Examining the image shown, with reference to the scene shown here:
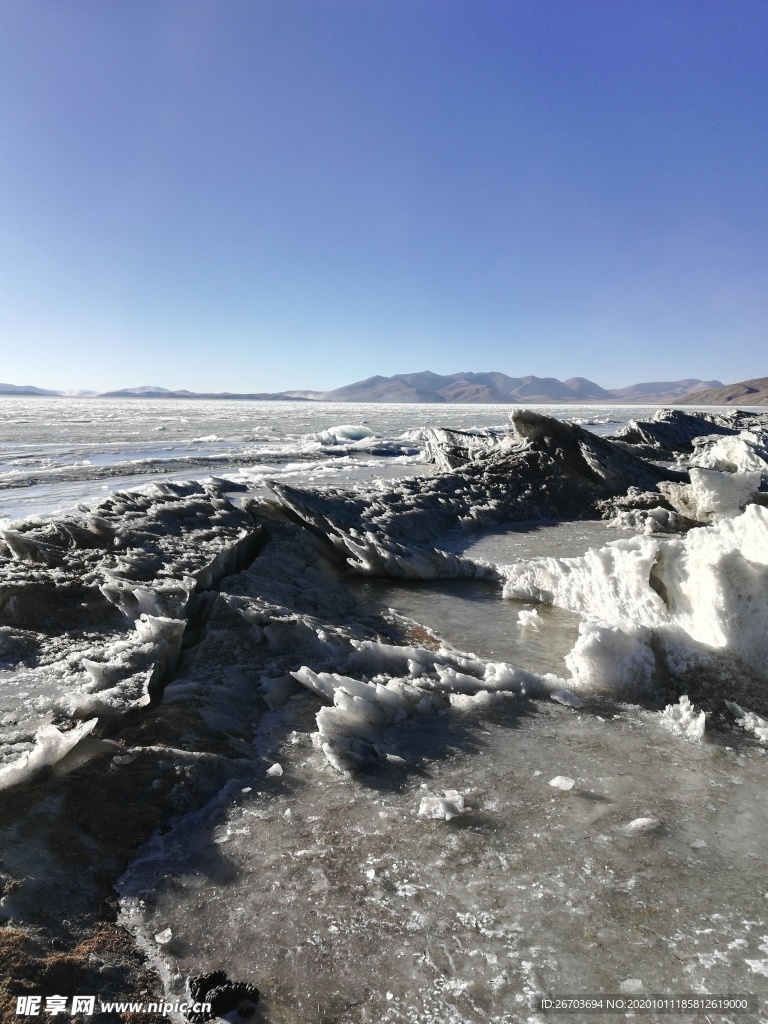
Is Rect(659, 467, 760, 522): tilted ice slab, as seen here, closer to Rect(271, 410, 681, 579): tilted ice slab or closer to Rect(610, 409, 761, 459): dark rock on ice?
Rect(271, 410, 681, 579): tilted ice slab

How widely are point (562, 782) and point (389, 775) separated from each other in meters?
0.70

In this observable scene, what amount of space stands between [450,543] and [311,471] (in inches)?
280

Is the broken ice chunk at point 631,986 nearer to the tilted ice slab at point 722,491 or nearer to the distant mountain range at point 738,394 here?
the tilted ice slab at point 722,491

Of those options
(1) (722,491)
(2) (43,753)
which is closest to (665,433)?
(1) (722,491)

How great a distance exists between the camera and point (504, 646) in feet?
12.7

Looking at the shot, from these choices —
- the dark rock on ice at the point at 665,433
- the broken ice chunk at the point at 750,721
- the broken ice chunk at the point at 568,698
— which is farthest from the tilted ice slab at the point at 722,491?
the dark rock on ice at the point at 665,433

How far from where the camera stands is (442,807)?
2.19 meters

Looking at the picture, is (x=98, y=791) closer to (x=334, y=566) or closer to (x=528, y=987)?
(x=528, y=987)

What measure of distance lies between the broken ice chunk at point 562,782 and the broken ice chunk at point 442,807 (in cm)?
40

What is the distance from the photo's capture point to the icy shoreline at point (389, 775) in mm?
1636

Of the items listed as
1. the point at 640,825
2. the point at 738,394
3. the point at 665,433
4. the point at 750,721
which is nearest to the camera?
the point at 640,825

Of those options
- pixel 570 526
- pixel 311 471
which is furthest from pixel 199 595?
pixel 311 471

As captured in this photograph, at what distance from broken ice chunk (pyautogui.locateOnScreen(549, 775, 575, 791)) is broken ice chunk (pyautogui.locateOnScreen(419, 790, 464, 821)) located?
40 centimetres

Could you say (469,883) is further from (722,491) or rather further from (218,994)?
(722,491)
